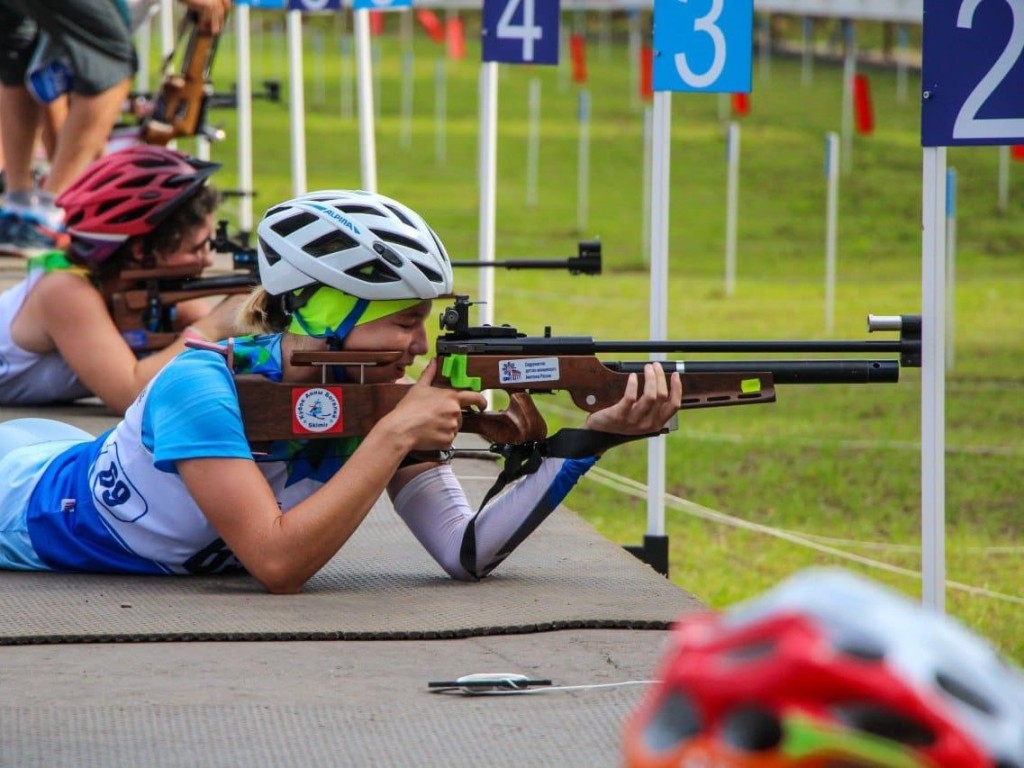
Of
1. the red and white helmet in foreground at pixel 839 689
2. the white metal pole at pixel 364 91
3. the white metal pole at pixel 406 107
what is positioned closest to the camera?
the red and white helmet in foreground at pixel 839 689

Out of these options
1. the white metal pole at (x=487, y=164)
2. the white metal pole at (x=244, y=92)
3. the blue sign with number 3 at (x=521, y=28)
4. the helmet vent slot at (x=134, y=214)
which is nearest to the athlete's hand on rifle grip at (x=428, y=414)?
the helmet vent slot at (x=134, y=214)

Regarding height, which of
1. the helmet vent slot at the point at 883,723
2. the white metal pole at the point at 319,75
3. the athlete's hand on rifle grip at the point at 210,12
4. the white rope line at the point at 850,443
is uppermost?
the white metal pole at the point at 319,75

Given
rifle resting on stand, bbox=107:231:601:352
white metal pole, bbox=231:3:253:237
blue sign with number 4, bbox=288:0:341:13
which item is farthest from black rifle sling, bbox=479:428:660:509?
white metal pole, bbox=231:3:253:237

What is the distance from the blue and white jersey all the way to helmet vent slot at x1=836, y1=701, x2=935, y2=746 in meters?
2.57

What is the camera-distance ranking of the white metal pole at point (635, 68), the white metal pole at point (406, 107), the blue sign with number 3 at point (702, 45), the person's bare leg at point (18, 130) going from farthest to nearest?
1. the white metal pole at point (635, 68)
2. the white metal pole at point (406, 107)
3. the person's bare leg at point (18, 130)
4. the blue sign with number 3 at point (702, 45)

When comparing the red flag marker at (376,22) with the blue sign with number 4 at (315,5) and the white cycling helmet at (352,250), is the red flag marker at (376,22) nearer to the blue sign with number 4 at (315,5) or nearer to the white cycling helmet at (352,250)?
the blue sign with number 4 at (315,5)

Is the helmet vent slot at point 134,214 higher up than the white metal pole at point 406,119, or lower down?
lower down

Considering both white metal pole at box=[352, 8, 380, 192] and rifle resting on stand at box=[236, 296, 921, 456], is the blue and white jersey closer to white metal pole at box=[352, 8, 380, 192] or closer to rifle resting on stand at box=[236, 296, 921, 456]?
rifle resting on stand at box=[236, 296, 921, 456]

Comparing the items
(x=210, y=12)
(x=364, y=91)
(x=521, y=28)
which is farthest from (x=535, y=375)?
(x=210, y=12)

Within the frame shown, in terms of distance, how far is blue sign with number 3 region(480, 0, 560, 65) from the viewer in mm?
6297

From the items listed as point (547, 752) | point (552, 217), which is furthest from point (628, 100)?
point (547, 752)

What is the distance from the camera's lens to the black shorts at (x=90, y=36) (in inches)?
317

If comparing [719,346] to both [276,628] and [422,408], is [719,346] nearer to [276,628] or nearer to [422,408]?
[422,408]

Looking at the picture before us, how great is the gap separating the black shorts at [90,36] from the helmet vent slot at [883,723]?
7.34 metres
